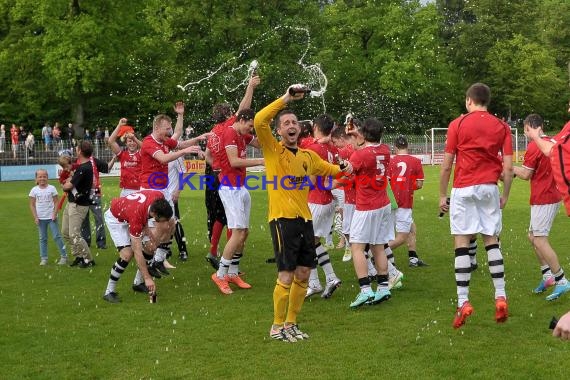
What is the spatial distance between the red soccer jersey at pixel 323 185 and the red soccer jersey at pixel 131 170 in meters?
3.62

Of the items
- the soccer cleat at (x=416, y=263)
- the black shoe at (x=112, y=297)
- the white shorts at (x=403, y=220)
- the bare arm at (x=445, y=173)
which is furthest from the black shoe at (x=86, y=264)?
the bare arm at (x=445, y=173)

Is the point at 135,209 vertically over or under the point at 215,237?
over

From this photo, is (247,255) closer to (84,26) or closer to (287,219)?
(287,219)

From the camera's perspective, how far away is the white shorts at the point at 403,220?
A: 1167 centimetres

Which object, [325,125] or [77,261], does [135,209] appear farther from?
[77,261]

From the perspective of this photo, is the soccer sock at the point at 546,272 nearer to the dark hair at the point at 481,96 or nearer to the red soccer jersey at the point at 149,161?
the dark hair at the point at 481,96

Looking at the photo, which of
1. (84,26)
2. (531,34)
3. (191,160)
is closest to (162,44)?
(84,26)

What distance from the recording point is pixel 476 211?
26.6 feet

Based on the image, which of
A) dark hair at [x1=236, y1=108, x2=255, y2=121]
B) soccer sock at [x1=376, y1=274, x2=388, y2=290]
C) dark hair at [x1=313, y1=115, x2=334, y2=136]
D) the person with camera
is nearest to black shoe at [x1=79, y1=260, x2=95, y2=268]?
the person with camera

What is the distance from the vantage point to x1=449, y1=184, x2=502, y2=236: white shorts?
8.05 metres

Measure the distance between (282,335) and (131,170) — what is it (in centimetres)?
578

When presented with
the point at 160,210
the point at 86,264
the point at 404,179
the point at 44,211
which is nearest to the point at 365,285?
the point at 160,210

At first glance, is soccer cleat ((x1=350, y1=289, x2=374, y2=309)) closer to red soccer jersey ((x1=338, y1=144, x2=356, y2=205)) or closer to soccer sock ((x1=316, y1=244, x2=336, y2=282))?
Answer: soccer sock ((x1=316, y1=244, x2=336, y2=282))

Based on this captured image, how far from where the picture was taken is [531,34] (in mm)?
75312
